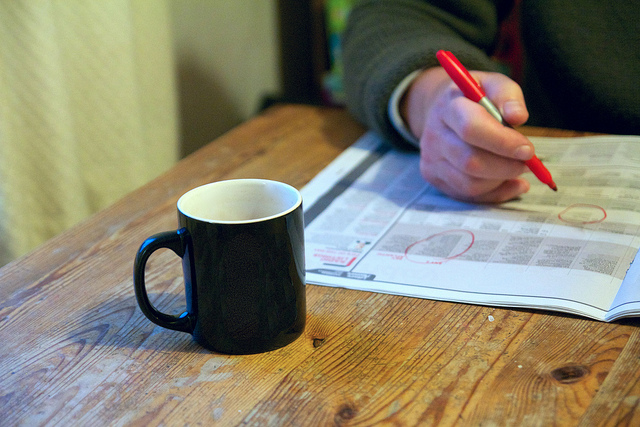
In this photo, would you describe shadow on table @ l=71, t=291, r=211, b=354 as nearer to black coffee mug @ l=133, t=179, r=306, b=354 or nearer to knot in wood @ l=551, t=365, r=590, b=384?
black coffee mug @ l=133, t=179, r=306, b=354

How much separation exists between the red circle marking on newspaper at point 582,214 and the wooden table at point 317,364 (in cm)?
17

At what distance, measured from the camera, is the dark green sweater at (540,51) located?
0.82 m

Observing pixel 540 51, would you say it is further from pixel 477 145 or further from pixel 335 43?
pixel 335 43

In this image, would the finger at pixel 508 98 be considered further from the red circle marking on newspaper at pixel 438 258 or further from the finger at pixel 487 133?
the red circle marking on newspaper at pixel 438 258

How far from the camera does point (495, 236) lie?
1.91 ft

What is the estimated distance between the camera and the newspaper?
1.61 ft

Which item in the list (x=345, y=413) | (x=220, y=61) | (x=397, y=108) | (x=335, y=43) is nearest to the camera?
(x=345, y=413)

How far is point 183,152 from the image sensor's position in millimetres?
1441

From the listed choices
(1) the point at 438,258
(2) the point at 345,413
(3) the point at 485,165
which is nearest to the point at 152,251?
(2) the point at 345,413

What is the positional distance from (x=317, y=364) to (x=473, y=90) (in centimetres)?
36

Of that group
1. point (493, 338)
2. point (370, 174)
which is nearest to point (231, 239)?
point (493, 338)

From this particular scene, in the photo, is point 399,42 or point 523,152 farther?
point 399,42

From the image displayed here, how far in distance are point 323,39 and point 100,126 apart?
104 cm

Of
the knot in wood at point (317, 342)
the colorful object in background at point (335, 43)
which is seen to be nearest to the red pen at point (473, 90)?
the knot in wood at point (317, 342)
